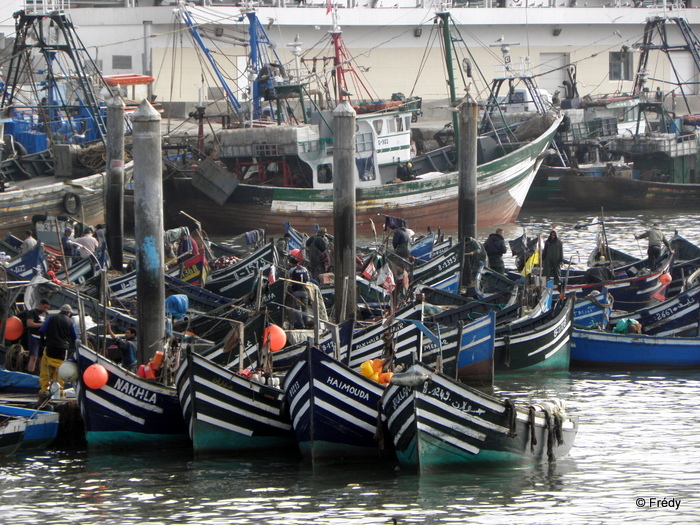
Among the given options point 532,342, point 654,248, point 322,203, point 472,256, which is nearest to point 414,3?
point 322,203

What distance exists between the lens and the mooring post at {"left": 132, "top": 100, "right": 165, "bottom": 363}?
14.5 m

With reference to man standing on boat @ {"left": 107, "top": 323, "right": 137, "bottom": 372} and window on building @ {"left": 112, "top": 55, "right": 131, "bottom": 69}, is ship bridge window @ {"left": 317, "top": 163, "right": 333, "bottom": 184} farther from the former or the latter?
man standing on boat @ {"left": 107, "top": 323, "right": 137, "bottom": 372}

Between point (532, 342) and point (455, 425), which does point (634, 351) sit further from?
point (455, 425)

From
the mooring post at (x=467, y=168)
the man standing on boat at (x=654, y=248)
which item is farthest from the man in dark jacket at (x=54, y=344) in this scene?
the man standing on boat at (x=654, y=248)

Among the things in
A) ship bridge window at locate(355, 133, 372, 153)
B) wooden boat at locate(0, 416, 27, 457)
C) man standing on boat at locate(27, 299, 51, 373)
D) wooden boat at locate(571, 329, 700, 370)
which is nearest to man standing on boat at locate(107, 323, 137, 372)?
man standing on boat at locate(27, 299, 51, 373)

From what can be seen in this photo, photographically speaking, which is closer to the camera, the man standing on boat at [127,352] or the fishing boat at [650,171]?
the man standing on boat at [127,352]

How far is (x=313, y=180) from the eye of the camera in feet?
118

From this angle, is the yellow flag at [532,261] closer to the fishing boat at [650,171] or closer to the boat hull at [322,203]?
the boat hull at [322,203]

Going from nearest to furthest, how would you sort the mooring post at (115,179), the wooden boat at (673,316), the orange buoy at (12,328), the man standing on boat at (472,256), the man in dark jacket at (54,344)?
1. the man in dark jacket at (54,344)
2. the orange buoy at (12,328)
3. the wooden boat at (673,316)
4. the mooring post at (115,179)
5. the man standing on boat at (472,256)

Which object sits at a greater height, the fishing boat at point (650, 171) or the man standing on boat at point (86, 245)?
the fishing boat at point (650, 171)

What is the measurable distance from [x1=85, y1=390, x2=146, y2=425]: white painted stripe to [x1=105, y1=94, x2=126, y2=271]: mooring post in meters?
9.86

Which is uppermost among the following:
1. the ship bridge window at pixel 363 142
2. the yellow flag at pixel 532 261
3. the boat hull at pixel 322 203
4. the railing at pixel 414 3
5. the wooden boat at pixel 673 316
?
the railing at pixel 414 3

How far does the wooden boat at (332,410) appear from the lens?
493 inches

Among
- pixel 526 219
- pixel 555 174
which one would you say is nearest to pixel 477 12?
pixel 555 174
